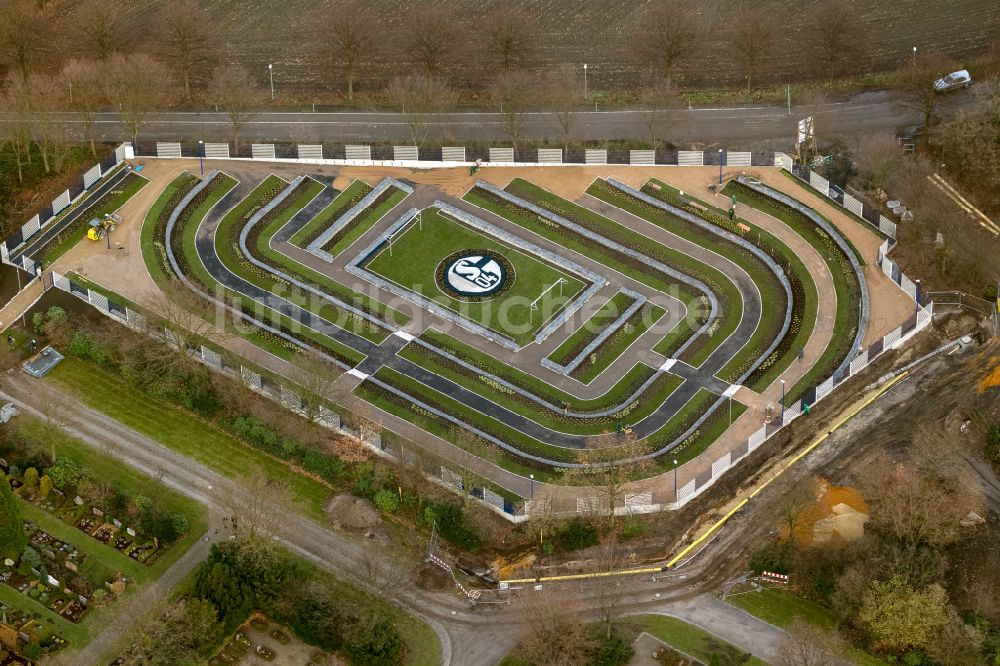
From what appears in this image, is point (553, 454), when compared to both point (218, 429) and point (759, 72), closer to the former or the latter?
point (218, 429)

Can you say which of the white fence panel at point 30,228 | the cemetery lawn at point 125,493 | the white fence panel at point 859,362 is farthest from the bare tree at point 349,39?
the white fence panel at point 859,362

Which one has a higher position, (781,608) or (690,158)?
(690,158)

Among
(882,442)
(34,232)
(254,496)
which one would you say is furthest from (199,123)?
(882,442)

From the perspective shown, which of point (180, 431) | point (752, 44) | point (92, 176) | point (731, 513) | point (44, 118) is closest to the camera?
point (731, 513)

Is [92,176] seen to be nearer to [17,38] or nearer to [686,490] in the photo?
[17,38]

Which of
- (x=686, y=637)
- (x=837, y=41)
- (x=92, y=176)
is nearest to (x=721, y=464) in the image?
(x=686, y=637)

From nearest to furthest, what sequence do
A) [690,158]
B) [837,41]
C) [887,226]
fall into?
1. [887,226]
2. [690,158]
3. [837,41]

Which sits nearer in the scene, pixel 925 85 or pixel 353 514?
pixel 353 514

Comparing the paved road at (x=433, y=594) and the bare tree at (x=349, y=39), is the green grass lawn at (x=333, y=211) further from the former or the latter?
the paved road at (x=433, y=594)
